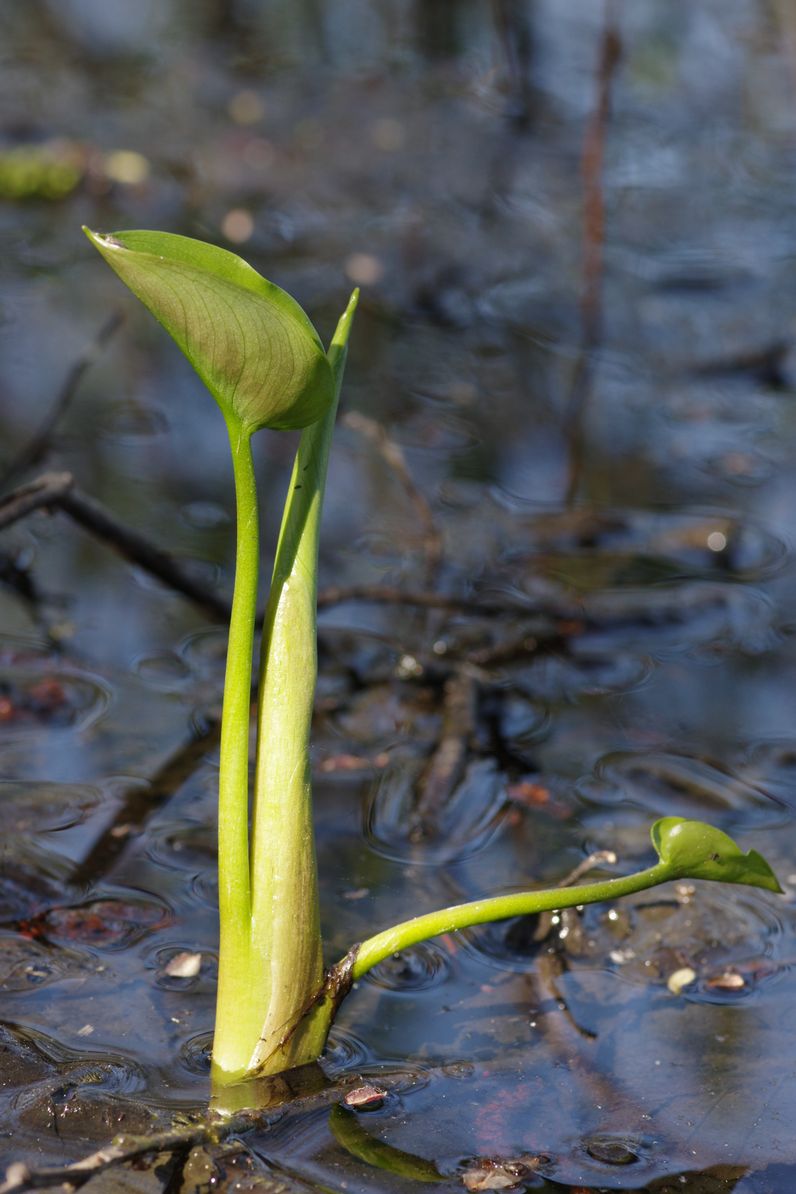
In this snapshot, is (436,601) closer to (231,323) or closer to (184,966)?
(184,966)

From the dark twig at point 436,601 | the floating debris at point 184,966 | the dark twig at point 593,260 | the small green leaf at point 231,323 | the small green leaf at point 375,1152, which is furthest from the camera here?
the dark twig at point 593,260

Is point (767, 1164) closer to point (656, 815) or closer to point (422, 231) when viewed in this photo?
point (656, 815)

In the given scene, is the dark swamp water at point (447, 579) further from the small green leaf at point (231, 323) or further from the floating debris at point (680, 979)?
the small green leaf at point (231, 323)

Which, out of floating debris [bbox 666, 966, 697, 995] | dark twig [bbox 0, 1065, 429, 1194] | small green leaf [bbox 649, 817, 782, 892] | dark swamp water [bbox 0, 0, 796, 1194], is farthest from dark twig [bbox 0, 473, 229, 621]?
small green leaf [bbox 649, 817, 782, 892]

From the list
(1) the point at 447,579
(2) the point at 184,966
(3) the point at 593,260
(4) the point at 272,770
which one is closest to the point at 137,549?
(1) the point at 447,579

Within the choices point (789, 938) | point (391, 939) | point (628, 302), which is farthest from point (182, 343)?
point (628, 302)

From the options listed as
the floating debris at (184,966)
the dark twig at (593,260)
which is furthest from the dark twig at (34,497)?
the dark twig at (593,260)
